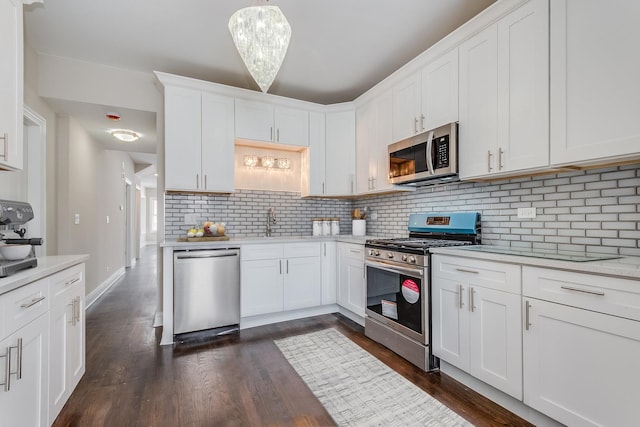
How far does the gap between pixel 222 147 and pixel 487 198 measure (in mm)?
2726

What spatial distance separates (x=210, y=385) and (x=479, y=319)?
1.90 meters

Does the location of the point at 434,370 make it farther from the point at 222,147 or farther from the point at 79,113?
the point at 79,113

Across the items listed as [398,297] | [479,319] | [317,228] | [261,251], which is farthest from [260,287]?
[479,319]

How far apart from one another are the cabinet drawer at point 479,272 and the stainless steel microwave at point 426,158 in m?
0.76

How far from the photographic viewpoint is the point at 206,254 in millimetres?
2973

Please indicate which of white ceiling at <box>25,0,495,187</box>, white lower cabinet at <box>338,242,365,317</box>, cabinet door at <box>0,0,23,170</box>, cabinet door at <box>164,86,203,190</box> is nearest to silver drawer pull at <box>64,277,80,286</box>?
cabinet door at <box>0,0,23,170</box>

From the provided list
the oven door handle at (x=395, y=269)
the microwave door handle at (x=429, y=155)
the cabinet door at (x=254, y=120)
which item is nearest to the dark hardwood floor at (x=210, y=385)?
the oven door handle at (x=395, y=269)

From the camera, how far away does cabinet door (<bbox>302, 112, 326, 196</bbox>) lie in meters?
3.85

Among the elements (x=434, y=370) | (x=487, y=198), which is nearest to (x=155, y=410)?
(x=434, y=370)

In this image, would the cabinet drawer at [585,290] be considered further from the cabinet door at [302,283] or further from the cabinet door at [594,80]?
the cabinet door at [302,283]

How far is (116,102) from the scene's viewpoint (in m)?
3.29

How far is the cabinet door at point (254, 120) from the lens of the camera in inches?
136

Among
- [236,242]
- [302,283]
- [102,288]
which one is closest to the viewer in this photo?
[236,242]

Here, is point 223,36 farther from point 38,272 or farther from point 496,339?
point 496,339
